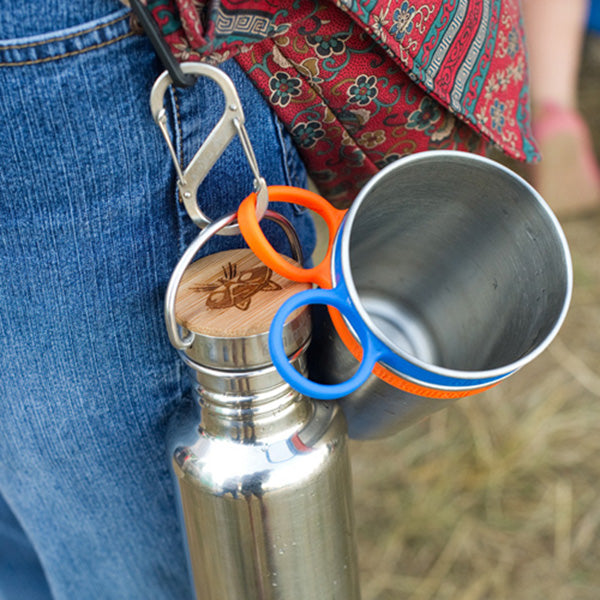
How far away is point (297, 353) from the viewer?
1.75 feet

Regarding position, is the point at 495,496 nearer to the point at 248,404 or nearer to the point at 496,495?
the point at 496,495

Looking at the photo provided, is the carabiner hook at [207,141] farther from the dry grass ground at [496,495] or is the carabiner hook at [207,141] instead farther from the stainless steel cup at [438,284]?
the dry grass ground at [496,495]

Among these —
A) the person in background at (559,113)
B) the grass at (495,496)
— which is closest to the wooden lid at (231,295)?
the grass at (495,496)

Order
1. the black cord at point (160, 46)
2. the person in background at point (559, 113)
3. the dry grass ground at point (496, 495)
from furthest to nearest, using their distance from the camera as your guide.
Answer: the person in background at point (559, 113) < the dry grass ground at point (496, 495) < the black cord at point (160, 46)

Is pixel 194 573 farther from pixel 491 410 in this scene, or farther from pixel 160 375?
pixel 491 410

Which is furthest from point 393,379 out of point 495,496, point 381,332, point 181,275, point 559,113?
point 559,113

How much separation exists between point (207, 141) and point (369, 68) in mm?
131

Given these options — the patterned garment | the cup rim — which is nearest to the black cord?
the patterned garment

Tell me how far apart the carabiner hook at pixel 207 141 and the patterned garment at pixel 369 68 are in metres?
0.02

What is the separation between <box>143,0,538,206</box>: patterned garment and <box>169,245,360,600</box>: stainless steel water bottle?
12cm

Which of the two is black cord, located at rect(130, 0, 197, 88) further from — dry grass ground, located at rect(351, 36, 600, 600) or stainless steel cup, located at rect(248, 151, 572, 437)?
dry grass ground, located at rect(351, 36, 600, 600)

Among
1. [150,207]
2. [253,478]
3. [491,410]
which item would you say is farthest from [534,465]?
[150,207]

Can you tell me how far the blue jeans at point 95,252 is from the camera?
1.48 ft

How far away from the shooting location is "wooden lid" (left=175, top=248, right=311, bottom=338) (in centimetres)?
51
